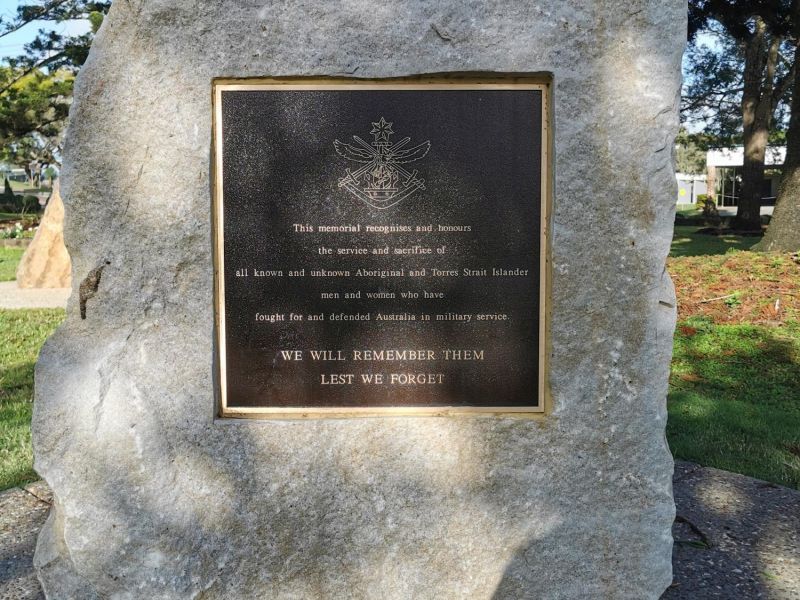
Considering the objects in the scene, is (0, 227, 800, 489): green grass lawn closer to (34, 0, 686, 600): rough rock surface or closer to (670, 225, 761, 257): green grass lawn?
(34, 0, 686, 600): rough rock surface

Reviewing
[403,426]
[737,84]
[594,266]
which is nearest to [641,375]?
[594,266]

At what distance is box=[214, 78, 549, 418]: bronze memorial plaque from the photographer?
9.20 ft

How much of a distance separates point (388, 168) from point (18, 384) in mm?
4882

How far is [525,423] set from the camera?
282 centimetres

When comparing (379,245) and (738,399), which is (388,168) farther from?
(738,399)

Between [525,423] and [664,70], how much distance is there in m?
1.49

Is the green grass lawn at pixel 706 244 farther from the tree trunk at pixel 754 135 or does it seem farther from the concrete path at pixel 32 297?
the concrete path at pixel 32 297

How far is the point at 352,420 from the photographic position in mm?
2818

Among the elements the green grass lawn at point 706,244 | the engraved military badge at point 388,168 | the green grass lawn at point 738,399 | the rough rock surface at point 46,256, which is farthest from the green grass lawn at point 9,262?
the green grass lawn at point 706,244

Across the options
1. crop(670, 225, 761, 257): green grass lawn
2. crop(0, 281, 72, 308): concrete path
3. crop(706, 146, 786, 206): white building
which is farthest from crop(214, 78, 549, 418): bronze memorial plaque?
crop(706, 146, 786, 206): white building

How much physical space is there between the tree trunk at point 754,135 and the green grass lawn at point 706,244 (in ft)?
4.99

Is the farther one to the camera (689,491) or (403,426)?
(689,491)

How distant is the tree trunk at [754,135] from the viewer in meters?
20.3

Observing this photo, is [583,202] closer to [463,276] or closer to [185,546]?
[463,276]
